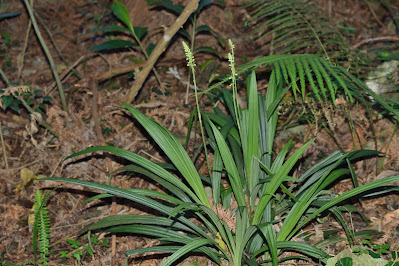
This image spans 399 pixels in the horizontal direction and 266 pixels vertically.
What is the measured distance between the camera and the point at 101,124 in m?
3.75

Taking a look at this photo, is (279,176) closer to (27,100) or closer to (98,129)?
(98,129)

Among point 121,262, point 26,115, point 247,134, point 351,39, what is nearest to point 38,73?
point 26,115

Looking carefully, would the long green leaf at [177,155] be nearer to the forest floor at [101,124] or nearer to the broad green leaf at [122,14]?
the forest floor at [101,124]

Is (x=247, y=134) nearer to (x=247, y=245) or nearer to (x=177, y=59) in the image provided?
(x=247, y=245)

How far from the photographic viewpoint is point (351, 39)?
14.8 feet

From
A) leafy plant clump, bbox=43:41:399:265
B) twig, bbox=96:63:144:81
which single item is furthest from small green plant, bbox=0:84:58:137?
leafy plant clump, bbox=43:41:399:265

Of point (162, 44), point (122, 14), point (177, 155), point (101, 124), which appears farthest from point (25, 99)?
point (177, 155)

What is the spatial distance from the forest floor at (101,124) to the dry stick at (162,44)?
0.56 feet

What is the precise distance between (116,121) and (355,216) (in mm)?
2006

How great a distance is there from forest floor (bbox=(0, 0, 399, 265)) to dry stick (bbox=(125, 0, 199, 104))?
0.17 m

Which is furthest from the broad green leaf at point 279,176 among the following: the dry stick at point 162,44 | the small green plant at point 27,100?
the small green plant at point 27,100

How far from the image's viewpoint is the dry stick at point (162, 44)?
327 centimetres

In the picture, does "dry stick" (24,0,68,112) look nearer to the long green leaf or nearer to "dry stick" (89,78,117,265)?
"dry stick" (89,78,117,265)

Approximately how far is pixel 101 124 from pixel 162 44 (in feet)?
2.82
